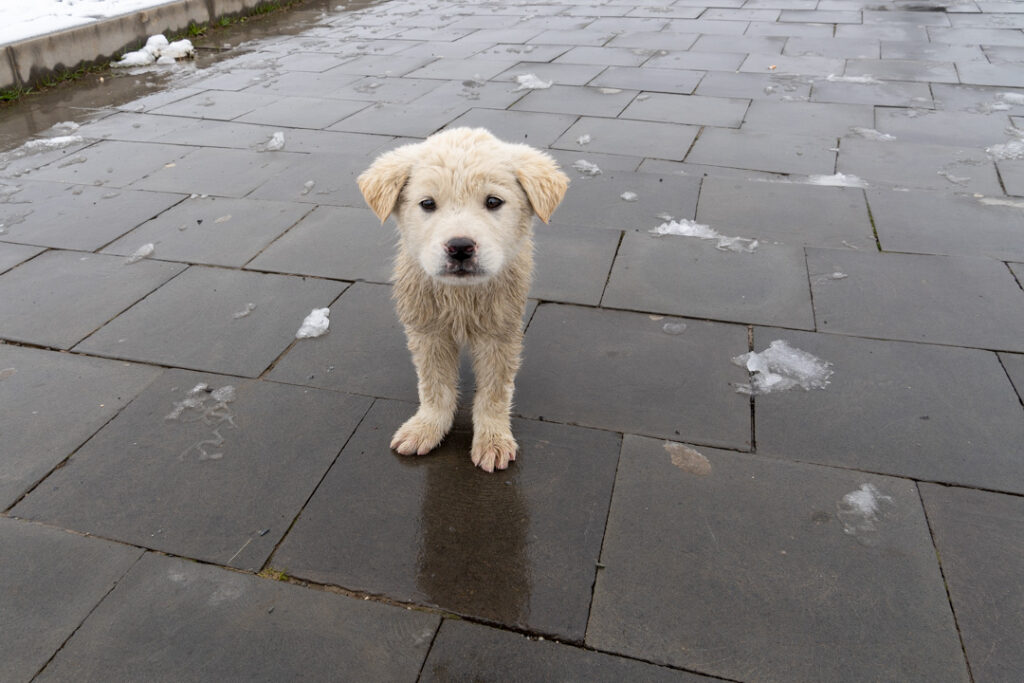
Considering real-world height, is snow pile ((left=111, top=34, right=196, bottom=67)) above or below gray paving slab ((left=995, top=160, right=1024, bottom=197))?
above

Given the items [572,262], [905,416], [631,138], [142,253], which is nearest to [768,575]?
A: [905,416]

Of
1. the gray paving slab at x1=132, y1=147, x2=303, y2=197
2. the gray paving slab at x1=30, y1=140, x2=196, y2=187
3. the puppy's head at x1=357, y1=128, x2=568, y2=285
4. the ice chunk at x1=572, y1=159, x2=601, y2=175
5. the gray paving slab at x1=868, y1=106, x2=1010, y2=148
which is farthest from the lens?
the gray paving slab at x1=868, y1=106, x2=1010, y2=148

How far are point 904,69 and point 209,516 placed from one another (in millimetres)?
9651

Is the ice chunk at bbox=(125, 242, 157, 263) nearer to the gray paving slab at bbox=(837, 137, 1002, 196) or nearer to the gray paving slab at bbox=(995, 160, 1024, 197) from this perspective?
the gray paving slab at bbox=(837, 137, 1002, 196)

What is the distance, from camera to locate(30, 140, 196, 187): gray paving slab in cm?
618

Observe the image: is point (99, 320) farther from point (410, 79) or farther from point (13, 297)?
point (410, 79)

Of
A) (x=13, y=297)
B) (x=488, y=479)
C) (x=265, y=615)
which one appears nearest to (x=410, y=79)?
(x=13, y=297)

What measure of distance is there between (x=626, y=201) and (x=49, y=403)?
4.29 m

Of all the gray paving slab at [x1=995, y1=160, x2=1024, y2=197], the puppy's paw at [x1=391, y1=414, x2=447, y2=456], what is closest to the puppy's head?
the puppy's paw at [x1=391, y1=414, x2=447, y2=456]

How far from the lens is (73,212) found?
5520mm

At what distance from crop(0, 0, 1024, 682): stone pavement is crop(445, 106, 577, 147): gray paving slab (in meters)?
0.11

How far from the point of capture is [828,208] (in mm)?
5262

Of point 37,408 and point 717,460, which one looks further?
point 37,408

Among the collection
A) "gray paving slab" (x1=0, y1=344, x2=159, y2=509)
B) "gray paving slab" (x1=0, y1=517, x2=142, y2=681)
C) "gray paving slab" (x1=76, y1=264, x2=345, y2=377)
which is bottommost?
"gray paving slab" (x1=0, y1=517, x2=142, y2=681)
